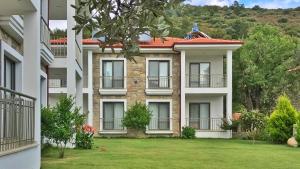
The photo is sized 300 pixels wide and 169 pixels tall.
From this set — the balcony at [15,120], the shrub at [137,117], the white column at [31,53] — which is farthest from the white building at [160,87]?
the balcony at [15,120]

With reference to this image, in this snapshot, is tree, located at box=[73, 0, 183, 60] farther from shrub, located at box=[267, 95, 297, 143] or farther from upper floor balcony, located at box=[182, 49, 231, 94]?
upper floor balcony, located at box=[182, 49, 231, 94]

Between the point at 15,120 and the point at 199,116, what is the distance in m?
26.6

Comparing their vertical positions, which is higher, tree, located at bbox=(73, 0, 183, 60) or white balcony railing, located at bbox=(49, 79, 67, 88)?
white balcony railing, located at bbox=(49, 79, 67, 88)

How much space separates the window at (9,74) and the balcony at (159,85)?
782 inches

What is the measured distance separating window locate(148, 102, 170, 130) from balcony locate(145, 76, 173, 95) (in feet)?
2.72

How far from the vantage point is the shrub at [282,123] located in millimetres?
27906

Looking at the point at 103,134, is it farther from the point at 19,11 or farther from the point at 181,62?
the point at 19,11

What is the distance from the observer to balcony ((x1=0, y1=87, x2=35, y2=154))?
9031mm

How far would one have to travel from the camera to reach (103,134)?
34.8 m

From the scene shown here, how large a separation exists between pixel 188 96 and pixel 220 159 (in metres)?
18.7

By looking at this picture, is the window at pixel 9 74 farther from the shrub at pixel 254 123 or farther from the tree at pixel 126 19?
the shrub at pixel 254 123

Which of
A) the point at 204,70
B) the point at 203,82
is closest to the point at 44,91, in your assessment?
the point at 203,82

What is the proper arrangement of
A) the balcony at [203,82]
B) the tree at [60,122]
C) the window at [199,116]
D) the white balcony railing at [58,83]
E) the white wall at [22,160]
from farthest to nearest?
the window at [199,116]
the white balcony railing at [58,83]
the balcony at [203,82]
the tree at [60,122]
the white wall at [22,160]

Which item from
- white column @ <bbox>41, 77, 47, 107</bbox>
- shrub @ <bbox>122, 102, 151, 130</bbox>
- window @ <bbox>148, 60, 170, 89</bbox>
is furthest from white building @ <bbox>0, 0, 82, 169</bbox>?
window @ <bbox>148, 60, 170, 89</bbox>
